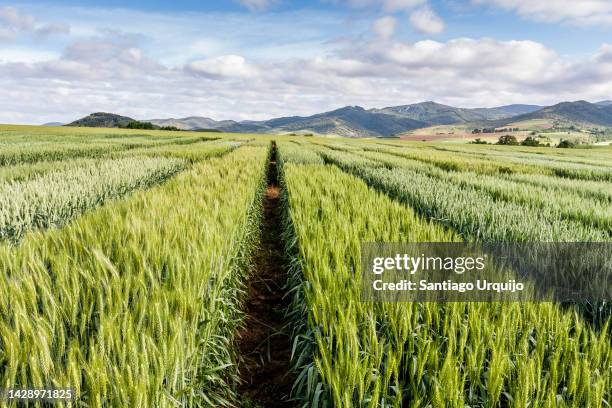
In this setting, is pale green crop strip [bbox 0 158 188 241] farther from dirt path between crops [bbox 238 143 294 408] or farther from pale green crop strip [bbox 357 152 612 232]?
pale green crop strip [bbox 357 152 612 232]

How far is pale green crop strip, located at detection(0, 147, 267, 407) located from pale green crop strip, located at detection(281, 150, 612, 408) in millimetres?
647

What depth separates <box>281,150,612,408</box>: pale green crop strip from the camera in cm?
157

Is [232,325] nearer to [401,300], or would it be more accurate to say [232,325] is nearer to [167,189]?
[401,300]

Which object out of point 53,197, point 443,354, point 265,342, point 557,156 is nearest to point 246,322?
point 265,342

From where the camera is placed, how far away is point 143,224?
2973 millimetres

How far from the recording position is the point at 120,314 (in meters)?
1.71

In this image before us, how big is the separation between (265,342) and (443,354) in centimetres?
180

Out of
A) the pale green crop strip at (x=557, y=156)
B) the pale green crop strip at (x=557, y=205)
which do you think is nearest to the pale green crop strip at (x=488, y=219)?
the pale green crop strip at (x=557, y=205)

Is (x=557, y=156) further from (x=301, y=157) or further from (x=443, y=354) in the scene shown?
(x=443, y=354)

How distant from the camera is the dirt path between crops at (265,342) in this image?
2.55 m

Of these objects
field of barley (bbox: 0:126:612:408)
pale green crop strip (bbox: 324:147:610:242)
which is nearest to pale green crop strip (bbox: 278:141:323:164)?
pale green crop strip (bbox: 324:147:610:242)

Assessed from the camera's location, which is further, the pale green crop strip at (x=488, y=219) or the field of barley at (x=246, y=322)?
the pale green crop strip at (x=488, y=219)

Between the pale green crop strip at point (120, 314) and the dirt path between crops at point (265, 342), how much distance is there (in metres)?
0.20

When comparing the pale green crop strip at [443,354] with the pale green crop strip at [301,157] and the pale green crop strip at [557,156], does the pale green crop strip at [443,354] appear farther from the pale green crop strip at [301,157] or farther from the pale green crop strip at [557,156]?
the pale green crop strip at [557,156]
